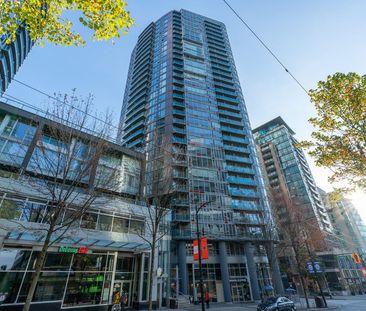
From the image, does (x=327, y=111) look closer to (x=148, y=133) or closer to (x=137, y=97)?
(x=148, y=133)

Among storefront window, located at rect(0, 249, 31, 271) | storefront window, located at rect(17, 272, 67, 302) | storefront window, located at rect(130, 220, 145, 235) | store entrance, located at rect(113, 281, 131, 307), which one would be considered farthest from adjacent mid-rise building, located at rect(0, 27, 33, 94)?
store entrance, located at rect(113, 281, 131, 307)

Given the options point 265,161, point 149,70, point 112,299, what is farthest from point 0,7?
point 265,161

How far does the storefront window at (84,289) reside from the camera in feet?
54.1

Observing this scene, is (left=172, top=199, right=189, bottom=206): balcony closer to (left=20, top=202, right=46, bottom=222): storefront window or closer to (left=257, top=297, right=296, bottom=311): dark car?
(left=257, top=297, right=296, bottom=311): dark car

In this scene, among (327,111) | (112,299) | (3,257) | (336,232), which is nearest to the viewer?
(327,111)

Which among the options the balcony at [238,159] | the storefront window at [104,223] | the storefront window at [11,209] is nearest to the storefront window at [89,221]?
the storefront window at [104,223]

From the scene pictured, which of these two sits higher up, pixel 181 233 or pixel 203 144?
pixel 203 144

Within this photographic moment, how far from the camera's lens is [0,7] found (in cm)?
667

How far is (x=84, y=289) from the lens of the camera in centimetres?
1730

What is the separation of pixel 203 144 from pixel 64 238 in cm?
3616

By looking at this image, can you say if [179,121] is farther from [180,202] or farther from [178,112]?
[180,202]

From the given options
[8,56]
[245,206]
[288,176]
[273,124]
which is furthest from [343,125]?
[273,124]

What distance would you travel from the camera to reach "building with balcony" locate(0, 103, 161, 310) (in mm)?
14562

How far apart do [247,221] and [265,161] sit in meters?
47.6
